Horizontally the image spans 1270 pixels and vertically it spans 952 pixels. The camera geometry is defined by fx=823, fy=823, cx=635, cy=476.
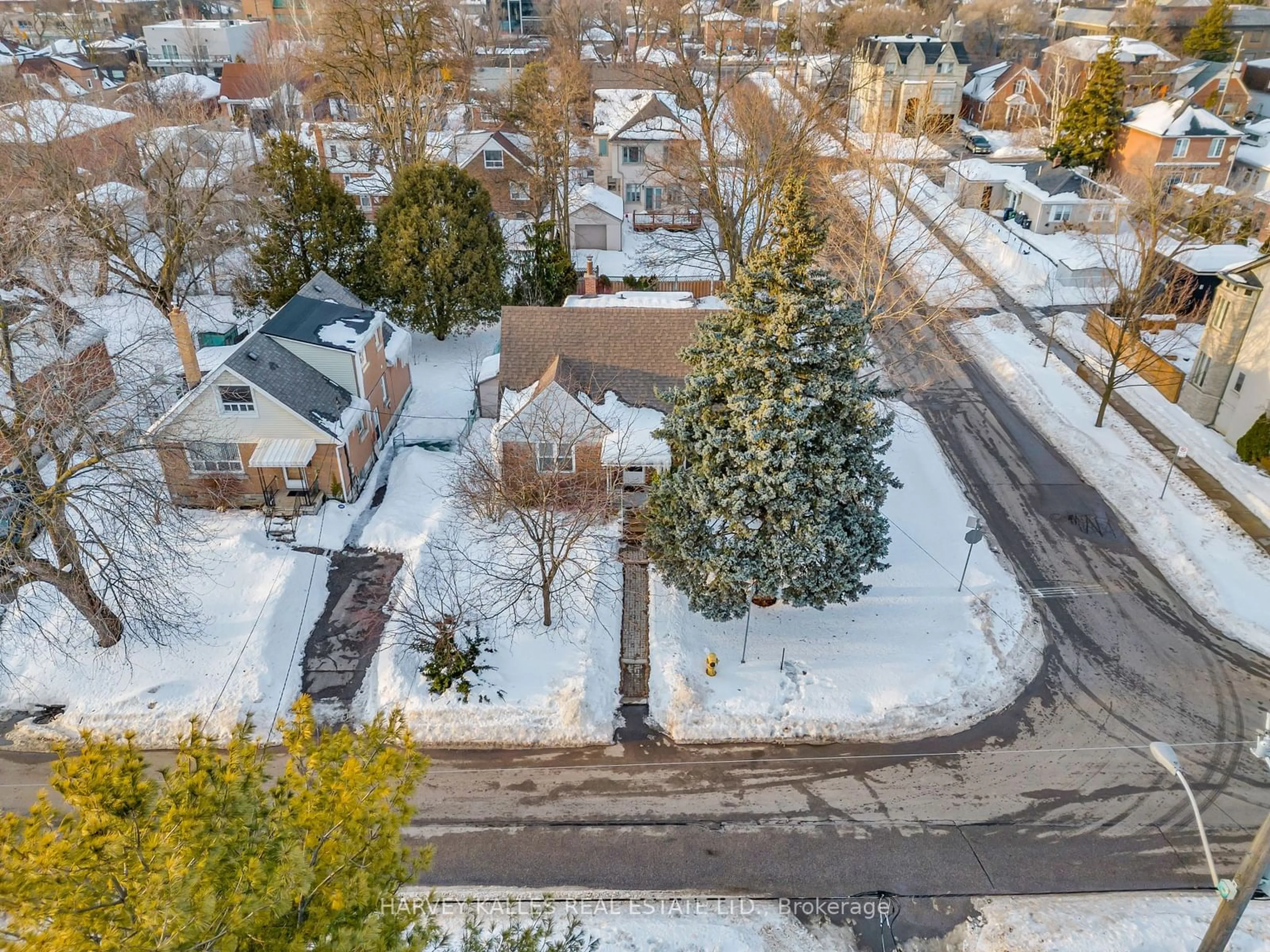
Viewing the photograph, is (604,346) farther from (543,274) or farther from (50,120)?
(50,120)

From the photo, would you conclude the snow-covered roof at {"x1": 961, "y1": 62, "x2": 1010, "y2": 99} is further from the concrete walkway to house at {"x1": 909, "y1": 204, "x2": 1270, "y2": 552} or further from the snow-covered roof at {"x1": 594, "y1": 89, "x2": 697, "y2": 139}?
the concrete walkway to house at {"x1": 909, "y1": 204, "x2": 1270, "y2": 552}

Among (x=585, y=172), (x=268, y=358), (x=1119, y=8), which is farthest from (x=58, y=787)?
(x=1119, y=8)

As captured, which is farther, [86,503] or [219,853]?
[86,503]

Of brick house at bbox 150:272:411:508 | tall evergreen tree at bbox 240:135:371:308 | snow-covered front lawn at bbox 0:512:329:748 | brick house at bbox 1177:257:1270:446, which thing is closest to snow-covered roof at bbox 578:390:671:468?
brick house at bbox 150:272:411:508

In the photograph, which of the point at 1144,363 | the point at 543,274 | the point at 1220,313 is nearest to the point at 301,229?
the point at 543,274

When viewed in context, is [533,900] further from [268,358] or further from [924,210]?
[924,210]

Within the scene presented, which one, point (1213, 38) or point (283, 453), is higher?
point (1213, 38)
